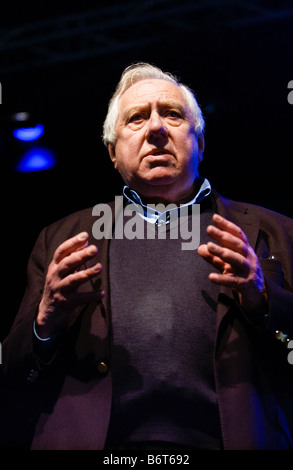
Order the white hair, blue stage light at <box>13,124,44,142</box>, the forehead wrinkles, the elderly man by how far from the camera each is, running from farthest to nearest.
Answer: blue stage light at <box>13,124,44,142</box> → the white hair → the forehead wrinkles → the elderly man

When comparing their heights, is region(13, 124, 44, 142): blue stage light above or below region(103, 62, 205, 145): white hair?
above

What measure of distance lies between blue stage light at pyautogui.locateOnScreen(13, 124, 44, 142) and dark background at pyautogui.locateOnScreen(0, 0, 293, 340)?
0.06 m

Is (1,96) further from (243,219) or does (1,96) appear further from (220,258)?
(220,258)

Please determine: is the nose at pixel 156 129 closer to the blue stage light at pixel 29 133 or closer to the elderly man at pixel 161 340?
the elderly man at pixel 161 340

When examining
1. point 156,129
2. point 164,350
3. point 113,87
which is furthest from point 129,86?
point 113,87

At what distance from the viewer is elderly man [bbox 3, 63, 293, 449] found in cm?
161

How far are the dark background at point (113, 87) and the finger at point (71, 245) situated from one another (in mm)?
2114

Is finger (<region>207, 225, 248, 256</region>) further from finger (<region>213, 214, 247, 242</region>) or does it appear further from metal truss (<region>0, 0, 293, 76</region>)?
metal truss (<region>0, 0, 293, 76</region>)

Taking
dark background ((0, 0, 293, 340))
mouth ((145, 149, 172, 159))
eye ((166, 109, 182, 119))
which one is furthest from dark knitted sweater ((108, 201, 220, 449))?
dark background ((0, 0, 293, 340))

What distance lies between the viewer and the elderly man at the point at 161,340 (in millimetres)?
1605

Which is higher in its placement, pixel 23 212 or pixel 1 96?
pixel 1 96

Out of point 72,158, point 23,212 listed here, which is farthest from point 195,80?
point 23,212

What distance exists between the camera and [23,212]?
424 cm
